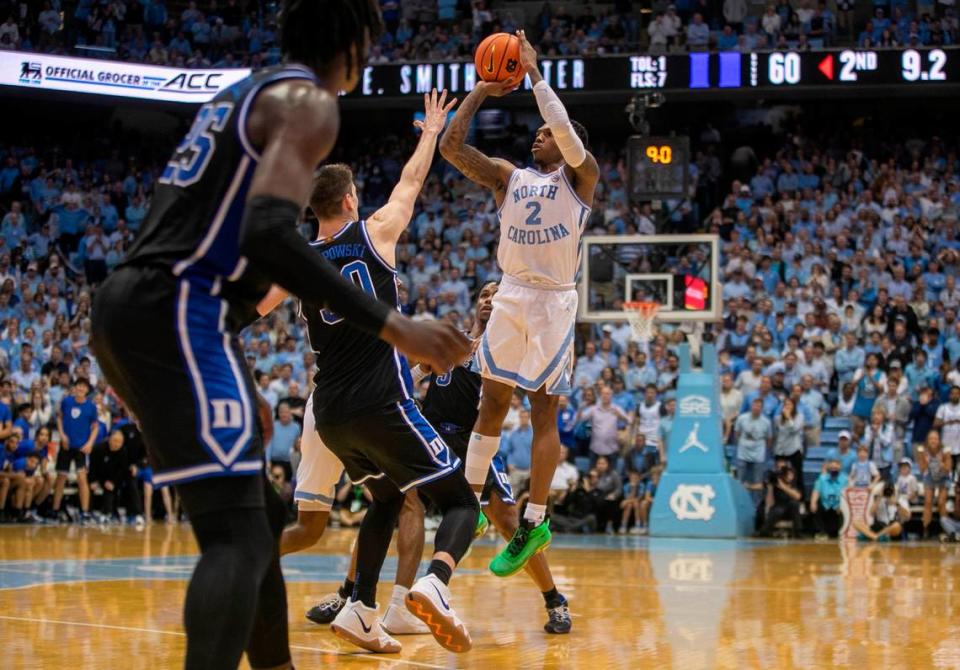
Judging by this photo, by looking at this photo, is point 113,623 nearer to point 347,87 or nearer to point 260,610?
point 260,610

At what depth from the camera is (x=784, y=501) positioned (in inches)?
625

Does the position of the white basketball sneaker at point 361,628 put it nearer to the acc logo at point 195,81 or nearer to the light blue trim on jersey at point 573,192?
the light blue trim on jersey at point 573,192

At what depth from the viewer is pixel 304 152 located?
10.0 feet

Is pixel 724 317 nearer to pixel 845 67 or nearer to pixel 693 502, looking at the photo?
pixel 693 502

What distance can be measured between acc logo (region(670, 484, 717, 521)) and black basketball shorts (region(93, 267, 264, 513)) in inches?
505

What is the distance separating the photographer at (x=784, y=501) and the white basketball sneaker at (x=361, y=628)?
1092cm

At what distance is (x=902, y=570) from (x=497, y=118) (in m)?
16.8

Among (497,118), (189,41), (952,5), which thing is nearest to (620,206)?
(497,118)

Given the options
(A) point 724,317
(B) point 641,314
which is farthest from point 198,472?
(A) point 724,317

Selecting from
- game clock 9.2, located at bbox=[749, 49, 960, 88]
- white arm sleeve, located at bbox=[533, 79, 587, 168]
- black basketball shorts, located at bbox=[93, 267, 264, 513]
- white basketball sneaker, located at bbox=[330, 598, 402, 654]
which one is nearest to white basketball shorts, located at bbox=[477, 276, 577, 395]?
white arm sleeve, located at bbox=[533, 79, 587, 168]

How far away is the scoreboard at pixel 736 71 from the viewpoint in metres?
21.2

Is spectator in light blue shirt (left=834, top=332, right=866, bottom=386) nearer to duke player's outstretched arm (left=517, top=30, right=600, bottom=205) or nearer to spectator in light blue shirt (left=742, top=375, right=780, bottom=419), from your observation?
spectator in light blue shirt (left=742, top=375, right=780, bottom=419)

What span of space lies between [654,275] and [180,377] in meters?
13.0

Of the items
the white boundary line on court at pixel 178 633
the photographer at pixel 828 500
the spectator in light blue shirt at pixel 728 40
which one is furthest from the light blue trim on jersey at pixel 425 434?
the spectator in light blue shirt at pixel 728 40
